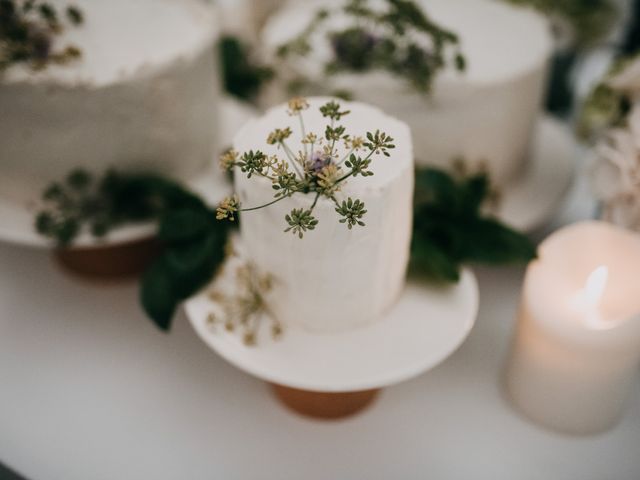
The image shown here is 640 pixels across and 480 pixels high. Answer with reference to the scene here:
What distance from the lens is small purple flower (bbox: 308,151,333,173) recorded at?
484 millimetres

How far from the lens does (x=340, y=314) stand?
23.0 inches

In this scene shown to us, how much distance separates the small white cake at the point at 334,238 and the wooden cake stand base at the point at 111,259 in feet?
0.92

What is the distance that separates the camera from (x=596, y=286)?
597 mm

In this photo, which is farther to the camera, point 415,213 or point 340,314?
point 415,213

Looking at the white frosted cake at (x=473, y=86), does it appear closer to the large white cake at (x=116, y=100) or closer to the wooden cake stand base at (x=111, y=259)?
the large white cake at (x=116, y=100)

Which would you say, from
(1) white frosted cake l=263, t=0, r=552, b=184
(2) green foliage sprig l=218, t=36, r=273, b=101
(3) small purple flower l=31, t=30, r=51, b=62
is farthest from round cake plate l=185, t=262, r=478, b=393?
(2) green foliage sprig l=218, t=36, r=273, b=101

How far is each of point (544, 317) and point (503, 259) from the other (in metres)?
0.08

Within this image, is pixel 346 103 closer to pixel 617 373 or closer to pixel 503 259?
pixel 503 259

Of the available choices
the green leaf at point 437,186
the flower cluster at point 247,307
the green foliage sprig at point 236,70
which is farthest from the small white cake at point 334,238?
the green foliage sprig at point 236,70

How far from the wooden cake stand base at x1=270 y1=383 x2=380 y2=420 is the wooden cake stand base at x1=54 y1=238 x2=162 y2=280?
0.27 metres

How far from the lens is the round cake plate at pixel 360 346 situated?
21.9 inches

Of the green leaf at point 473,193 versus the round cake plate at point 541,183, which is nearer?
the green leaf at point 473,193

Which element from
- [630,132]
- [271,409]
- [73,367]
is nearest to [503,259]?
[630,132]

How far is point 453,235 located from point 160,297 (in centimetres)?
32
